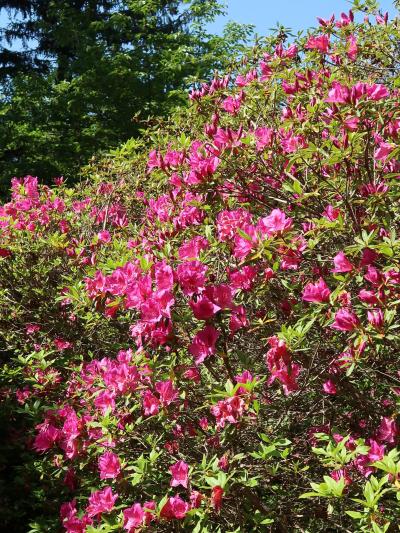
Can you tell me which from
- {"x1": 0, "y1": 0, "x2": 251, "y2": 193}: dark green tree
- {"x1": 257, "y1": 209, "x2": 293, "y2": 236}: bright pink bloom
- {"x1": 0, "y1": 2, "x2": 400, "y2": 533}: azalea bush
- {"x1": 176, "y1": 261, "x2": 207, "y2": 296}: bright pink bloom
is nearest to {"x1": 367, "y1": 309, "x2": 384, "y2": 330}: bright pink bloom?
{"x1": 0, "y1": 2, "x2": 400, "y2": 533}: azalea bush

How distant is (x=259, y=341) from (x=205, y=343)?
62 centimetres

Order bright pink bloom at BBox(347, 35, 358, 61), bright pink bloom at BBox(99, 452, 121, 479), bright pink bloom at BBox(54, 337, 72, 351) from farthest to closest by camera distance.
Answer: bright pink bloom at BBox(54, 337, 72, 351), bright pink bloom at BBox(347, 35, 358, 61), bright pink bloom at BBox(99, 452, 121, 479)

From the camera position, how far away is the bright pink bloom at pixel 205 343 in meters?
2.00

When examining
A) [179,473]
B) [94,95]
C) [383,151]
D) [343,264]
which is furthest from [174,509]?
[94,95]

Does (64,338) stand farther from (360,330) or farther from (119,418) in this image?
(360,330)

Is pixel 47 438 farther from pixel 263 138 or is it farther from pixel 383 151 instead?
pixel 383 151

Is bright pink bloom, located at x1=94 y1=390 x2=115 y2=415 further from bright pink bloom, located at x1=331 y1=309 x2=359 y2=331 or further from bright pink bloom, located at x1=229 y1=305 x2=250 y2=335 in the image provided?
bright pink bloom, located at x1=331 y1=309 x2=359 y2=331

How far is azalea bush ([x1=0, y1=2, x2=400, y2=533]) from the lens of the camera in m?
1.98

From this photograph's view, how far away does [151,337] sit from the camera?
2010mm

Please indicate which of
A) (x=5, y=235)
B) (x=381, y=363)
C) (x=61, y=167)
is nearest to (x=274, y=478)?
(x=381, y=363)

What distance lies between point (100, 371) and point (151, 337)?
0.83 metres

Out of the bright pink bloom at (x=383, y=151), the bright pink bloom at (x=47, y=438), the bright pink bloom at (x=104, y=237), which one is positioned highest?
the bright pink bloom at (x=383, y=151)

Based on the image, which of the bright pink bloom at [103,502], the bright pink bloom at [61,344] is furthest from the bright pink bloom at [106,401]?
the bright pink bloom at [61,344]

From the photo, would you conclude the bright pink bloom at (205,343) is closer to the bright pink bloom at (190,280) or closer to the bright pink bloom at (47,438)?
the bright pink bloom at (190,280)
